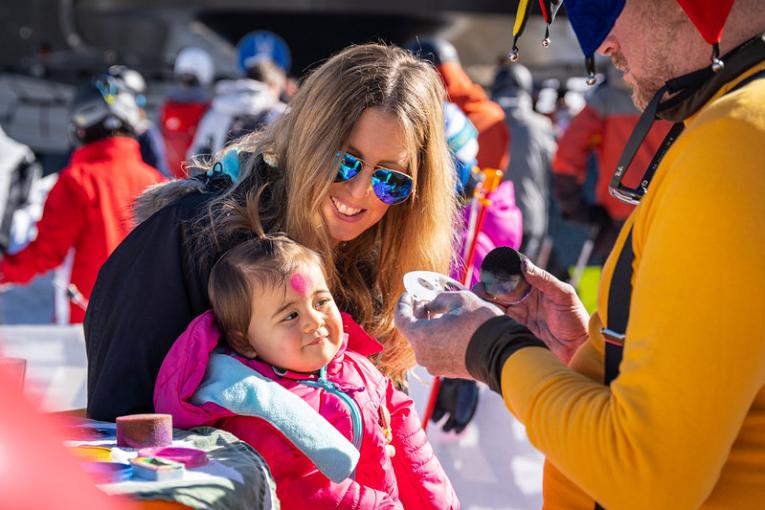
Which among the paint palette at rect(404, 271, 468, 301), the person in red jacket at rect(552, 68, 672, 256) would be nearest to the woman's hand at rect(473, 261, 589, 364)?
the paint palette at rect(404, 271, 468, 301)

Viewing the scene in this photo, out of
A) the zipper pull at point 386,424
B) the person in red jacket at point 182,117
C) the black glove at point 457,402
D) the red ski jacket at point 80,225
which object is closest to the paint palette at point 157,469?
the zipper pull at point 386,424

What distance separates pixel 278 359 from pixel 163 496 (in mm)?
747

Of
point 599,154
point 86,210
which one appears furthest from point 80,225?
point 599,154

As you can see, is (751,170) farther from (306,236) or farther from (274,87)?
(274,87)

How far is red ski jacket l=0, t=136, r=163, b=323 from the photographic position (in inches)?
207

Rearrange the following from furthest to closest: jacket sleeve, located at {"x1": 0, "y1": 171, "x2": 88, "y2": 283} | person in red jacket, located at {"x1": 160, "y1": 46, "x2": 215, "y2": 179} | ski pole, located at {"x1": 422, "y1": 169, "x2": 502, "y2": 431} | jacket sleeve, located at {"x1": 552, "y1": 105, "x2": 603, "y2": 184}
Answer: person in red jacket, located at {"x1": 160, "y1": 46, "x2": 215, "y2": 179}, jacket sleeve, located at {"x1": 552, "y1": 105, "x2": 603, "y2": 184}, jacket sleeve, located at {"x1": 0, "y1": 171, "x2": 88, "y2": 283}, ski pole, located at {"x1": 422, "y1": 169, "x2": 502, "y2": 431}

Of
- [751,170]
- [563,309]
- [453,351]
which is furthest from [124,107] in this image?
[751,170]

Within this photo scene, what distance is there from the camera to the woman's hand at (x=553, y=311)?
7.61ft

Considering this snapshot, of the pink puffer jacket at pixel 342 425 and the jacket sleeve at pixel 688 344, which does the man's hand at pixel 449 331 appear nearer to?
the jacket sleeve at pixel 688 344

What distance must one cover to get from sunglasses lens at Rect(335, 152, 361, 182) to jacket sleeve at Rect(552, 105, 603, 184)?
427 centimetres

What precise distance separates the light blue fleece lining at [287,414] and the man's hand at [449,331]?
0.45 m

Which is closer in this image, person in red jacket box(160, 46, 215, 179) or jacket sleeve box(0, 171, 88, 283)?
jacket sleeve box(0, 171, 88, 283)

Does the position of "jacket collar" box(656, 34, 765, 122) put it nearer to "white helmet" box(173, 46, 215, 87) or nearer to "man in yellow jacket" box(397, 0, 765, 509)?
"man in yellow jacket" box(397, 0, 765, 509)

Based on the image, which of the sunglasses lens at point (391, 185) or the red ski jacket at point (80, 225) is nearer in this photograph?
the sunglasses lens at point (391, 185)
